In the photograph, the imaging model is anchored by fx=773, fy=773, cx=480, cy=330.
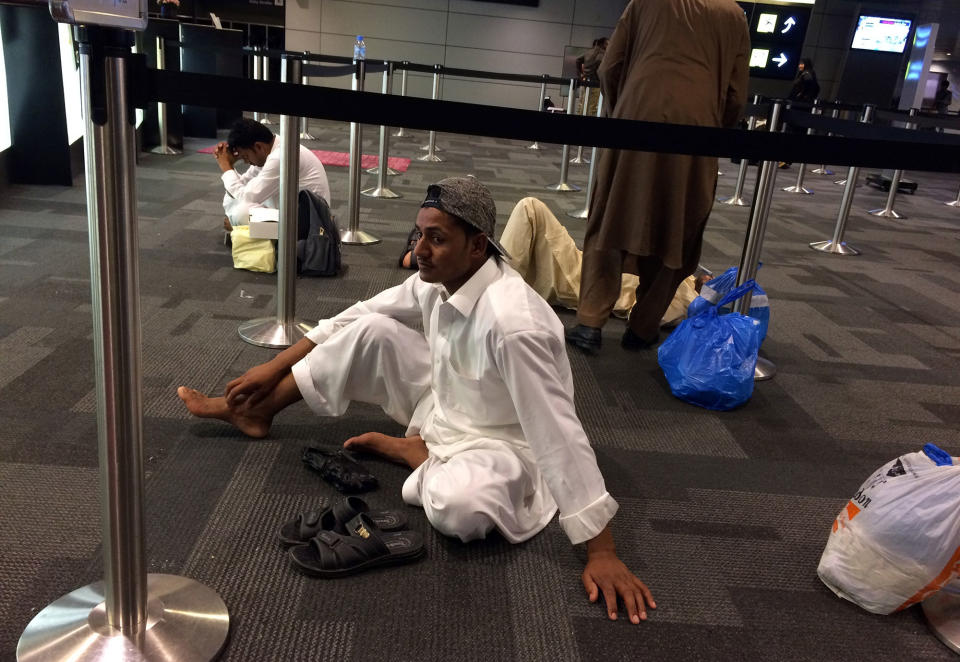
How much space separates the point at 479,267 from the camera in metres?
1.93

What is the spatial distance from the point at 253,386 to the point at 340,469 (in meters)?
0.36

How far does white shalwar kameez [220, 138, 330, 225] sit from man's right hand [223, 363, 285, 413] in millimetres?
2008

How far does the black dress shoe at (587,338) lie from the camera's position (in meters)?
3.21

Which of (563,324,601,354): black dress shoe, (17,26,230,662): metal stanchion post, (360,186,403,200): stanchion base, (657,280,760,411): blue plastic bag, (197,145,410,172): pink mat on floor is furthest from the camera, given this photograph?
(197,145,410,172): pink mat on floor

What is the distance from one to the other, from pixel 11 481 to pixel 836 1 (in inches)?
576

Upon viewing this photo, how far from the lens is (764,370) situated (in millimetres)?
3174

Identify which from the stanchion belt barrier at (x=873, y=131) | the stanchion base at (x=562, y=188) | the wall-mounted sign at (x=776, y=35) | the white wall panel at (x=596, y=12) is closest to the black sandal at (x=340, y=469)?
the stanchion belt barrier at (x=873, y=131)

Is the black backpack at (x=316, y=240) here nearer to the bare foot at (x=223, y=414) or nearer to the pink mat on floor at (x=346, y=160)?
the bare foot at (x=223, y=414)

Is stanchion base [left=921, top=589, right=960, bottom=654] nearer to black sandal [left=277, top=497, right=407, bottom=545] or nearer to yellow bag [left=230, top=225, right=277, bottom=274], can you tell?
black sandal [left=277, top=497, right=407, bottom=545]

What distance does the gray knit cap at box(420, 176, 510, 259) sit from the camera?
1800 millimetres

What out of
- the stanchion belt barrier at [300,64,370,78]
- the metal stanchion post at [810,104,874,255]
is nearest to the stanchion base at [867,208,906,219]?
the metal stanchion post at [810,104,874,255]

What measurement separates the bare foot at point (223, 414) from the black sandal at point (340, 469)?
0.16 meters

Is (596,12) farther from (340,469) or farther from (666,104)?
(340,469)

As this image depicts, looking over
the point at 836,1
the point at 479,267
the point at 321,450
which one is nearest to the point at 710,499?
the point at 479,267
